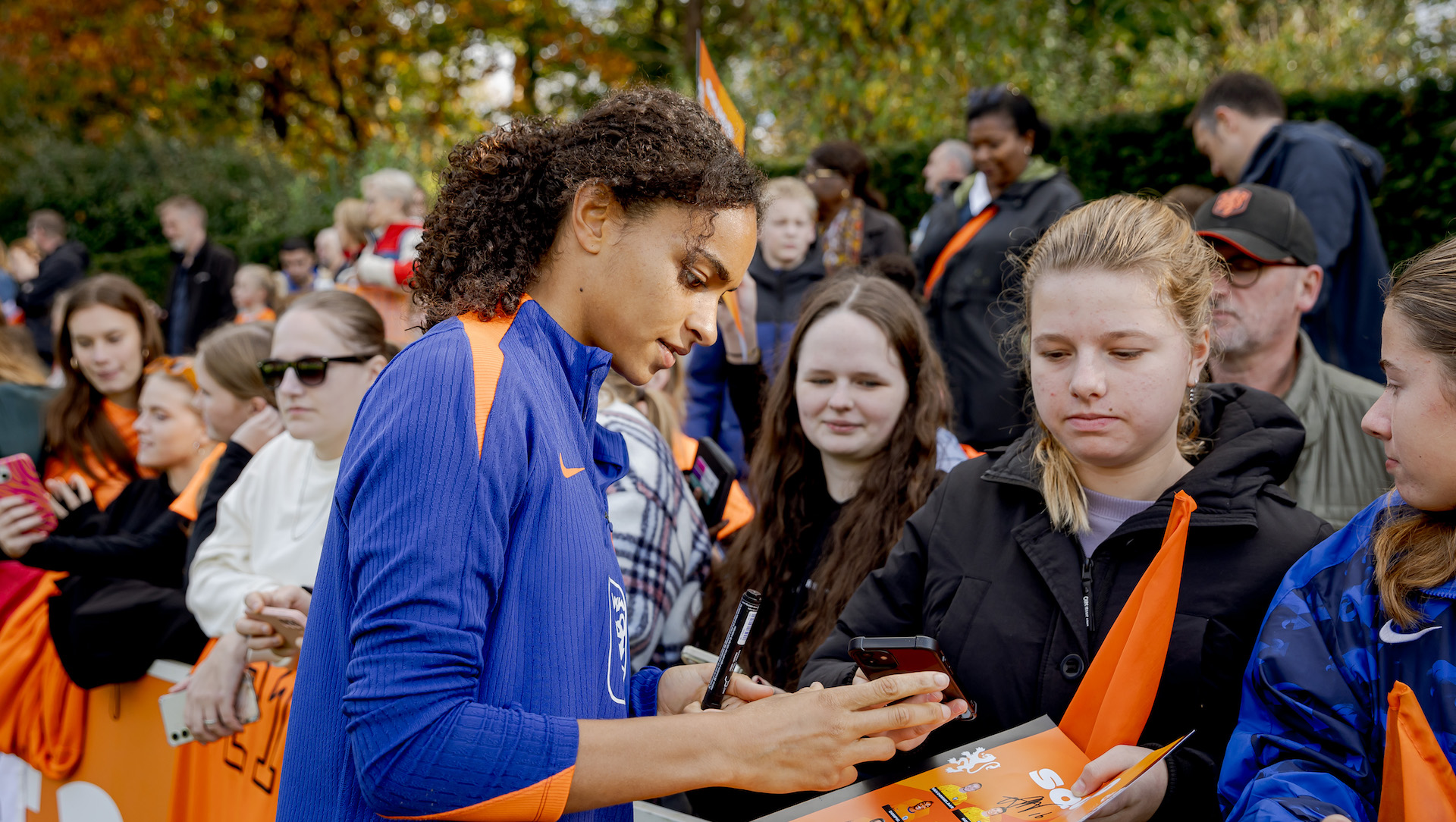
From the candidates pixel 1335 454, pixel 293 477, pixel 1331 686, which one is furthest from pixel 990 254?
pixel 1331 686

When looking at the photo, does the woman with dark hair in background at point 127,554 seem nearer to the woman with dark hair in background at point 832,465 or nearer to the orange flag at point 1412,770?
the woman with dark hair in background at point 832,465

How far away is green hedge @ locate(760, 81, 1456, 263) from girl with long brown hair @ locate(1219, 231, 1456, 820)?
619 cm

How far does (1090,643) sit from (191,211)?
37.9 ft

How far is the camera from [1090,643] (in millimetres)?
1988

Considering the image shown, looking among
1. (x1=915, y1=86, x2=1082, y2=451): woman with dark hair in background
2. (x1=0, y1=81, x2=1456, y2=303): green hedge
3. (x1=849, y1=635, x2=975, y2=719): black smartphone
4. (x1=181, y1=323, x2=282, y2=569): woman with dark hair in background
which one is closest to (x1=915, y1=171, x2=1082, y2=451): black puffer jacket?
(x1=915, y1=86, x2=1082, y2=451): woman with dark hair in background

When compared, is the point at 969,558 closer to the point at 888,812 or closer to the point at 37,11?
the point at 888,812

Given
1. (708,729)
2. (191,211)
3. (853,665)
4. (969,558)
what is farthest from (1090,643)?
(191,211)

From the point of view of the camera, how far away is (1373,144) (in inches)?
308

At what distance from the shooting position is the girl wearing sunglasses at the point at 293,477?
324cm

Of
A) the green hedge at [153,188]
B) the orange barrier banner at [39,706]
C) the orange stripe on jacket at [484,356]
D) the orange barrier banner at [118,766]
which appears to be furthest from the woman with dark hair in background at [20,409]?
the green hedge at [153,188]

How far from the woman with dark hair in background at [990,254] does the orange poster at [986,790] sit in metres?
3.33

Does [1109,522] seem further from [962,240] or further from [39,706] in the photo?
[39,706]

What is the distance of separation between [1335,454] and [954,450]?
113 cm

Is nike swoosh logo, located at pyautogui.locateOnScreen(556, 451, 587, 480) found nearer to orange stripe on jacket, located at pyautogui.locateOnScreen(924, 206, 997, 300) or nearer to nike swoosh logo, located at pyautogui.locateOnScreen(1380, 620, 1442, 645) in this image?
nike swoosh logo, located at pyautogui.locateOnScreen(1380, 620, 1442, 645)
